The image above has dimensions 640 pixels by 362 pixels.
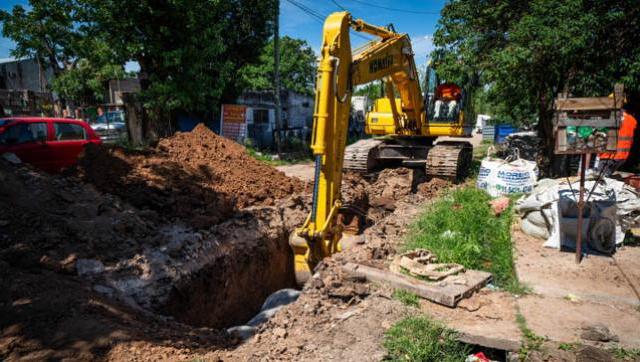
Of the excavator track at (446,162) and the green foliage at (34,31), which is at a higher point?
the green foliage at (34,31)

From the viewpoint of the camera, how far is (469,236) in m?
6.44

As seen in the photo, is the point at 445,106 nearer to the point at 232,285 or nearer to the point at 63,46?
the point at 232,285

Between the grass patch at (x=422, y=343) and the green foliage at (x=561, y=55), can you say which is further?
the green foliage at (x=561, y=55)

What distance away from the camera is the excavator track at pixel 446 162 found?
32.6 feet

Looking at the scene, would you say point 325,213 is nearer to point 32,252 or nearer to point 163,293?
point 163,293

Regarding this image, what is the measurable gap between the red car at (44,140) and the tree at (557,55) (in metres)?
9.38

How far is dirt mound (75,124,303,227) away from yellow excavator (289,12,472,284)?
2.28 meters

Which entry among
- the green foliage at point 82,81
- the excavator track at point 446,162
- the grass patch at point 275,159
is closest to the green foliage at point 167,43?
the grass patch at point 275,159

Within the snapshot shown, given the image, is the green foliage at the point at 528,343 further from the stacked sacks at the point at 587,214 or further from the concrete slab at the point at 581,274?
the stacked sacks at the point at 587,214

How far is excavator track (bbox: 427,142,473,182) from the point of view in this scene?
992 centimetres

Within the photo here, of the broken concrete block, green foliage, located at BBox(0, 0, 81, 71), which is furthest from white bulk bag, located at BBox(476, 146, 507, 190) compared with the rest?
green foliage, located at BBox(0, 0, 81, 71)

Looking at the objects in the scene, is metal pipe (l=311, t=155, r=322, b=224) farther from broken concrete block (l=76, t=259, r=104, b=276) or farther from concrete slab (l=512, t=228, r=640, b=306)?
broken concrete block (l=76, t=259, r=104, b=276)

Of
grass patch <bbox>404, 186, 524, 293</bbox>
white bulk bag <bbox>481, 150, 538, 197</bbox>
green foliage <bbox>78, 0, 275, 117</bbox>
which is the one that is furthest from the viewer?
green foliage <bbox>78, 0, 275, 117</bbox>

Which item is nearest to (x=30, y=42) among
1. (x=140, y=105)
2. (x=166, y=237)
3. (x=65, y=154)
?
(x=140, y=105)
